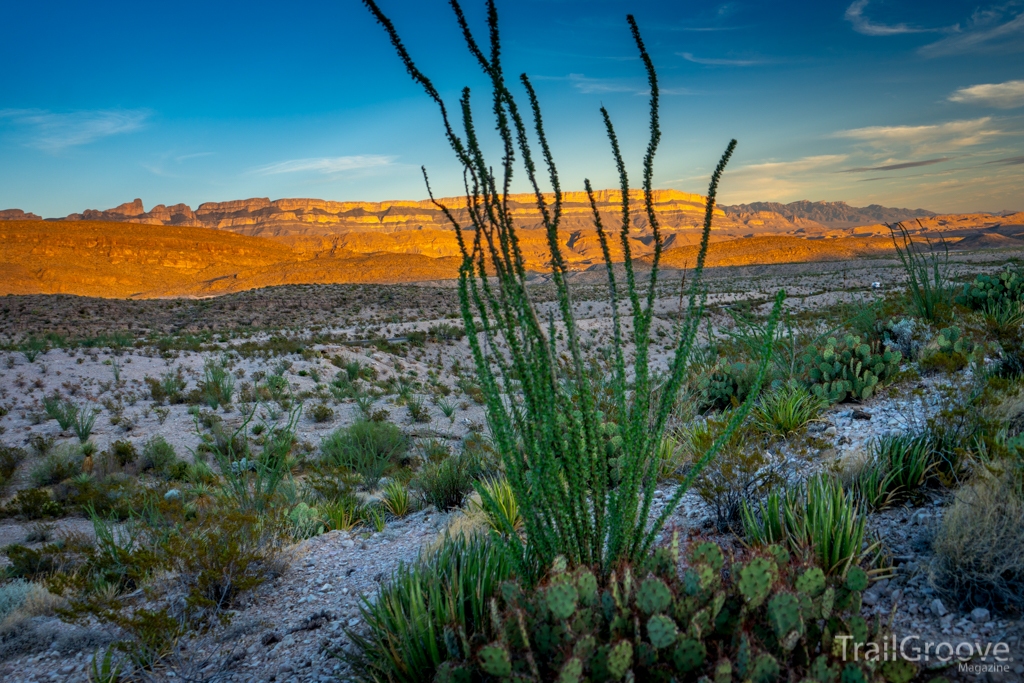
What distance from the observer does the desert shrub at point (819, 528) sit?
2.71 m

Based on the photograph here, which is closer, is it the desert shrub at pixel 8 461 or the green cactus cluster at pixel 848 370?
the green cactus cluster at pixel 848 370

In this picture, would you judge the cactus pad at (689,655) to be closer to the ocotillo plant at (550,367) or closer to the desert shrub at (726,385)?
the ocotillo plant at (550,367)

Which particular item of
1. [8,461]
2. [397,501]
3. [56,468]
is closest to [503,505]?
[397,501]

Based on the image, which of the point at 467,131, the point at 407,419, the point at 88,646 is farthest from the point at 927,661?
the point at 407,419

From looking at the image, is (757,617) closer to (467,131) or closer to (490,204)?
(490,204)

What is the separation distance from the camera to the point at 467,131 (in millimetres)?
2455

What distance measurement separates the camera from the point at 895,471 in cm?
342

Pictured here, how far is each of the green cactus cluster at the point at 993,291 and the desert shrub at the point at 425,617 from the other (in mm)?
8639

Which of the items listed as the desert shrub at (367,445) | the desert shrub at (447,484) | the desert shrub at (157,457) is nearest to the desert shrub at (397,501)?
the desert shrub at (447,484)

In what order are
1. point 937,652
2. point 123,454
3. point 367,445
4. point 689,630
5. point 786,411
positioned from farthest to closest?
point 123,454 → point 367,445 → point 786,411 → point 937,652 → point 689,630

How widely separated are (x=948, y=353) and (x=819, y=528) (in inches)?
175

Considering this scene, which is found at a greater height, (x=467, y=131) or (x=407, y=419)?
(x=467, y=131)

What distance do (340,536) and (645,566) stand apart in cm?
300

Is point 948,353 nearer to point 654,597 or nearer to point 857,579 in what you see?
point 857,579
